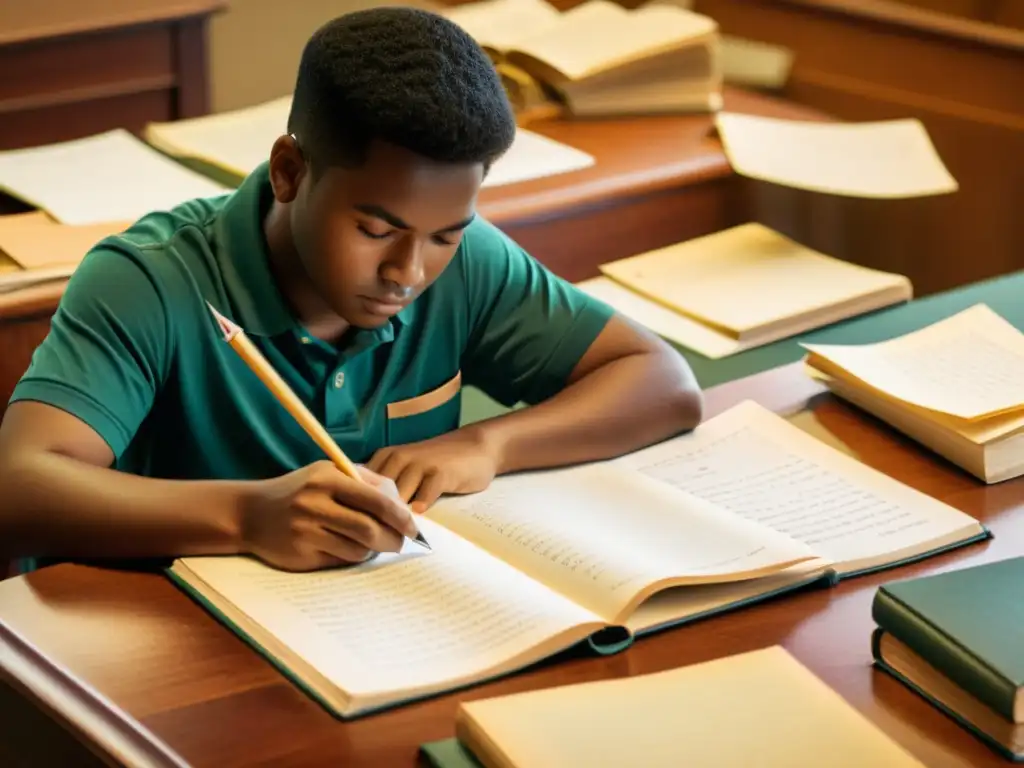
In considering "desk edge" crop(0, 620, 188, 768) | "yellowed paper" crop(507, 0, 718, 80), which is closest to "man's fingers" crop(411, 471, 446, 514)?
"desk edge" crop(0, 620, 188, 768)

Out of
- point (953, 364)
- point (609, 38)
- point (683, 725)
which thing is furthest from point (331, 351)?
point (609, 38)

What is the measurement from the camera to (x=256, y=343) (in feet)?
4.79

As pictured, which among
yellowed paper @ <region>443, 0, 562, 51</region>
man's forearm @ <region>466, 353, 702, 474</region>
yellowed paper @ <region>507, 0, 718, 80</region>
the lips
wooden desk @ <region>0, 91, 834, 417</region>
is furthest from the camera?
yellowed paper @ <region>443, 0, 562, 51</region>

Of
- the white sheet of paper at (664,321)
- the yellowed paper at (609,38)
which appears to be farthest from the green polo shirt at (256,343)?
the yellowed paper at (609,38)

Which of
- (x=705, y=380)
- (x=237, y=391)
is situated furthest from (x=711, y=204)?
(x=237, y=391)

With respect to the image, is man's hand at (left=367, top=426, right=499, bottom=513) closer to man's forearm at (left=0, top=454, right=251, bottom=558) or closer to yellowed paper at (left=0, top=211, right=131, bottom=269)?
man's forearm at (left=0, top=454, right=251, bottom=558)

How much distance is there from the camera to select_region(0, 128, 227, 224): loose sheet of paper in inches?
84.3

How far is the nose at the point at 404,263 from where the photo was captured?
1.33m

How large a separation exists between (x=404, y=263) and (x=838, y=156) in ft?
4.38

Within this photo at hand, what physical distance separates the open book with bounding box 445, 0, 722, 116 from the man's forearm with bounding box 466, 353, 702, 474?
1125 mm

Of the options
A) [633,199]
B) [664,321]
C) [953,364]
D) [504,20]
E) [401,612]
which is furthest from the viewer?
[504,20]

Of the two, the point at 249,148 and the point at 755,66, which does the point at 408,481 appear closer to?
the point at 249,148

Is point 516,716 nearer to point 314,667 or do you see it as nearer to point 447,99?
point 314,667

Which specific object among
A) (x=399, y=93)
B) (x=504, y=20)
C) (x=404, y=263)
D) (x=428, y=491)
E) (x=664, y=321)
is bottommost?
(x=664, y=321)
